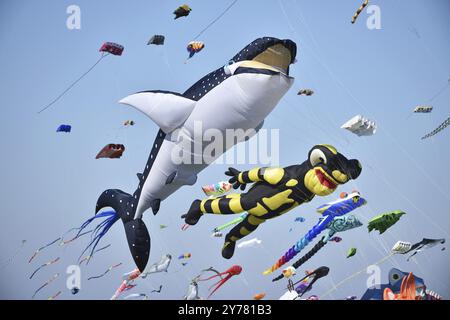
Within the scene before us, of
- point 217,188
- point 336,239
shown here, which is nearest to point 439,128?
point 336,239

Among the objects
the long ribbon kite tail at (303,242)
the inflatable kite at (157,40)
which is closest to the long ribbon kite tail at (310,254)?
the long ribbon kite tail at (303,242)

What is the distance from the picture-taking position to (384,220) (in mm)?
4742

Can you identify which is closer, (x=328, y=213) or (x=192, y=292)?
(x=328, y=213)

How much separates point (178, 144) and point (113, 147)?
80cm

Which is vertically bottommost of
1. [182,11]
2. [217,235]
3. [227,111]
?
[217,235]

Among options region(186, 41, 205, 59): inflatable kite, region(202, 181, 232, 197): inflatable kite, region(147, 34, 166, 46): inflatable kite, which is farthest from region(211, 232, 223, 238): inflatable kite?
region(147, 34, 166, 46): inflatable kite

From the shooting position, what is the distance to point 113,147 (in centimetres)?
496

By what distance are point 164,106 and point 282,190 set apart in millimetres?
1287

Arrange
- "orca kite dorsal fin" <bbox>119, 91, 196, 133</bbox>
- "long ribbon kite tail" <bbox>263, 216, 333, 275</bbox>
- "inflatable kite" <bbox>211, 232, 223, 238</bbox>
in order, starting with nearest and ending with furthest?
"orca kite dorsal fin" <bbox>119, 91, 196, 133</bbox>, "long ribbon kite tail" <bbox>263, 216, 333, 275</bbox>, "inflatable kite" <bbox>211, 232, 223, 238</bbox>

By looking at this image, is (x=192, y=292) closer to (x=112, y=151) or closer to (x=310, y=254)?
(x=310, y=254)

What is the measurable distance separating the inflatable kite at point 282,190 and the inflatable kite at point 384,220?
299mm

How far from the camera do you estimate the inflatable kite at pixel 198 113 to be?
→ 13.3 feet

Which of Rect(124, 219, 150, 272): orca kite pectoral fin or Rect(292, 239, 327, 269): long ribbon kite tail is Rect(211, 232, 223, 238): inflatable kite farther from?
Rect(292, 239, 327, 269): long ribbon kite tail

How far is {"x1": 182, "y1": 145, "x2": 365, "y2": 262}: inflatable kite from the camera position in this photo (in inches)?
165
